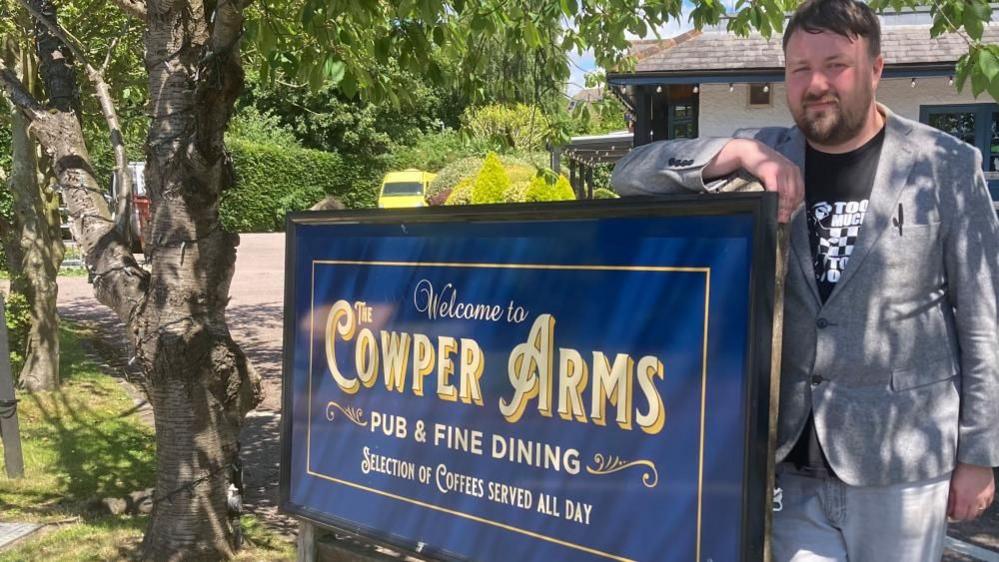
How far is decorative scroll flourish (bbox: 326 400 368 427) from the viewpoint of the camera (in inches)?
115

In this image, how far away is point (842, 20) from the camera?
6.91 ft

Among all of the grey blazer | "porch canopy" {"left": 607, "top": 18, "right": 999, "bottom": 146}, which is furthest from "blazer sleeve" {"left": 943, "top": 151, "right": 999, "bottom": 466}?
"porch canopy" {"left": 607, "top": 18, "right": 999, "bottom": 146}

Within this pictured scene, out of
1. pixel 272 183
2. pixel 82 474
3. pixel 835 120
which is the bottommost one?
pixel 82 474

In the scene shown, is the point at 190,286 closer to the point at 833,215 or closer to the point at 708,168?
the point at 708,168

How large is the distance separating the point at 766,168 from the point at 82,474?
220 inches

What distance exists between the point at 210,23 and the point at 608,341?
307cm

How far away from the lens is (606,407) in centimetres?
229

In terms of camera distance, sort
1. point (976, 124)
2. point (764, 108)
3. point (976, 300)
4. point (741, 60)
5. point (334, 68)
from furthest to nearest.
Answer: point (764, 108) < point (976, 124) < point (741, 60) < point (334, 68) < point (976, 300)

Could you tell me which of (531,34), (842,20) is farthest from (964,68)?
(531,34)

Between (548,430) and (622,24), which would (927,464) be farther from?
(622,24)

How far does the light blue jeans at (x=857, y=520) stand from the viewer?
84.0 inches

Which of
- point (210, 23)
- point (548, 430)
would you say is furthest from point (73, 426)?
point (548, 430)

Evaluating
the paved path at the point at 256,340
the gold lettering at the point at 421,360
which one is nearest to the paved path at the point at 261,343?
the paved path at the point at 256,340

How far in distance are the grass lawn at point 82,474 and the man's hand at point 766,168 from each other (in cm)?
337
